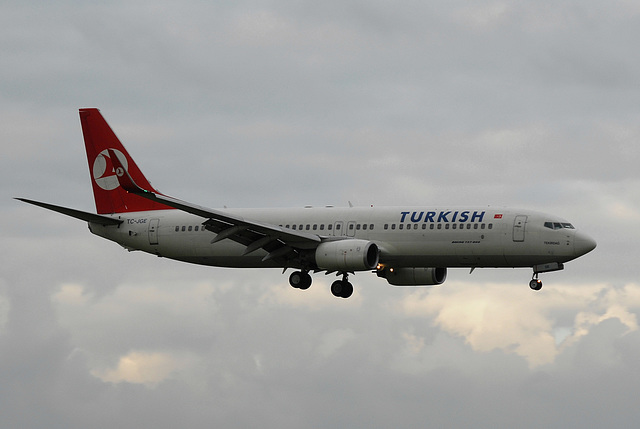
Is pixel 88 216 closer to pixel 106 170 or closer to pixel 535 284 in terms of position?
pixel 106 170

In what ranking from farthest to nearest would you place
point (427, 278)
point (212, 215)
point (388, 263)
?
→ point (427, 278) → point (388, 263) → point (212, 215)

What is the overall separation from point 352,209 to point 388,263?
13.7 feet

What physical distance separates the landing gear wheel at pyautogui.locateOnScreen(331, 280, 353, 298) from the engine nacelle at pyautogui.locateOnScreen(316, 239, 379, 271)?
6308 millimetres

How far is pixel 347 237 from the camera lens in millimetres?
63219

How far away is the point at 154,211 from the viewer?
70375 mm

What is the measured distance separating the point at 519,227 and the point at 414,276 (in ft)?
34.1

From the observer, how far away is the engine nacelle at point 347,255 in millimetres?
59500

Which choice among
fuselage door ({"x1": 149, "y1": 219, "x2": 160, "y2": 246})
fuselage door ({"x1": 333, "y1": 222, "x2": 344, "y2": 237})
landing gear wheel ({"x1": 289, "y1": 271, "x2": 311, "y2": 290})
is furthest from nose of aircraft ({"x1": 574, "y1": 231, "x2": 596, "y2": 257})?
fuselage door ({"x1": 149, "y1": 219, "x2": 160, "y2": 246})

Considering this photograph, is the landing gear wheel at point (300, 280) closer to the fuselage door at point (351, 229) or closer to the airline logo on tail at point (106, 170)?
the fuselage door at point (351, 229)

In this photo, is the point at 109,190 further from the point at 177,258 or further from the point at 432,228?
the point at 432,228

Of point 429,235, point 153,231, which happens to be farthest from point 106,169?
point 429,235

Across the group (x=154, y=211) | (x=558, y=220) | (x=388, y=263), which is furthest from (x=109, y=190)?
(x=558, y=220)

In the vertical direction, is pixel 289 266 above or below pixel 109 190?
below

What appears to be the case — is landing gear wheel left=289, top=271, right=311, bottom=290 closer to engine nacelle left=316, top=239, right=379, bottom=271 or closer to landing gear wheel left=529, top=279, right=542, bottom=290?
engine nacelle left=316, top=239, right=379, bottom=271
